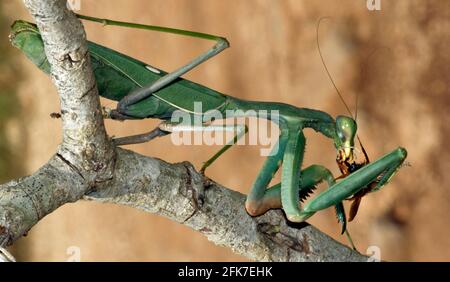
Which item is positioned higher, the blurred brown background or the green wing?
the green wing

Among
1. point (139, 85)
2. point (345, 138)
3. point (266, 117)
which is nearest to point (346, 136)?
point (345, 138)

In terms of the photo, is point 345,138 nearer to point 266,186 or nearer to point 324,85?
point 266,186

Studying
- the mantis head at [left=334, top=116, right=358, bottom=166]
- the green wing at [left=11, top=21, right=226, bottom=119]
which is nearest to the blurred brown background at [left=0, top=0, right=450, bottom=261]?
the mantis head at [left=334, top=116, right=358, bottom=166]

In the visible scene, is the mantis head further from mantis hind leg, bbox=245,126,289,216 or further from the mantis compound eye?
mantis hind leg, bbox=245,126,289,216

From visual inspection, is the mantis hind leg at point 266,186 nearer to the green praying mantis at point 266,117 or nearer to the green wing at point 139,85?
the green praying mantis at point 266,117

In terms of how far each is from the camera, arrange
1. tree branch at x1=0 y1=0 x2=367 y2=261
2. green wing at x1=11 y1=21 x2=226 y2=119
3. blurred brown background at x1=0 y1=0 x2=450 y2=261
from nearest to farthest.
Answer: tree branch at x1=0 y1=0 x2=367 y2=261
green wing at x1=11 y1=21 x2=226 y2=119
blurred brown background at x1=0 y1=0 x2=450 y2=261

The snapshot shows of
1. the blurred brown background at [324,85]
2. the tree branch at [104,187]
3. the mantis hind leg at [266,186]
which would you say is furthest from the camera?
the blurred brown background at [324,85]

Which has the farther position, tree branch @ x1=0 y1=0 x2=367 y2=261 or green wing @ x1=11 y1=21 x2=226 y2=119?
green wing @ x1=11 y1=21 x2=226 y2=119

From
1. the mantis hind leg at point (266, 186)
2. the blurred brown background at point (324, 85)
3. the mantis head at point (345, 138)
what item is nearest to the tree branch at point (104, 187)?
the mantis hind leg at point (266, 186)

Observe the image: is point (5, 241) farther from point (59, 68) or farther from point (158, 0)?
point (158, 0)
